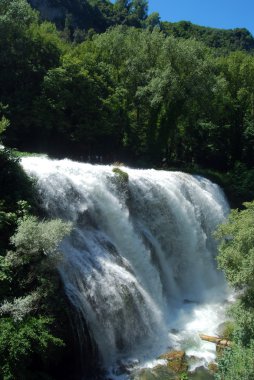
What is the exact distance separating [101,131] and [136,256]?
51.6 feet

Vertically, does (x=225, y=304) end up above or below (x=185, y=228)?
below

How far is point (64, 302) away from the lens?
12242mm

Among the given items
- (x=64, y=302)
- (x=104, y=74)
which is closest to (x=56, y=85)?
(x=104, y=74)

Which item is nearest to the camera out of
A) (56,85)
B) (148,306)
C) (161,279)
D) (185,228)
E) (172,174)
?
(148,306)

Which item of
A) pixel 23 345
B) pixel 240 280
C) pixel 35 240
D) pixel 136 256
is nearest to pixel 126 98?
pixel 136 256

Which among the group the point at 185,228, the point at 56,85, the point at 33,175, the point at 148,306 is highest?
the point at 56,85

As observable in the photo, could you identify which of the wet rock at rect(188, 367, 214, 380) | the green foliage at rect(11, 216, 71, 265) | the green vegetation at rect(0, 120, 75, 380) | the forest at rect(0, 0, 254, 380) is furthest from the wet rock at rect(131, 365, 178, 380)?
the green foliage at rect(11, 216, 71, 265)

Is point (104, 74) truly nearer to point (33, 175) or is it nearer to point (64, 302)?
point (33, 175)

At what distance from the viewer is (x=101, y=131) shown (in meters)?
31.9

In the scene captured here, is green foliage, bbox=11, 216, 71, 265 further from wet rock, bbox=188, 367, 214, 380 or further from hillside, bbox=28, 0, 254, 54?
hillside, bbox=28, 0, 254, 54

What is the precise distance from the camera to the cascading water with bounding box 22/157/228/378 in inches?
554

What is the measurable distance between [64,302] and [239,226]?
5.89 m

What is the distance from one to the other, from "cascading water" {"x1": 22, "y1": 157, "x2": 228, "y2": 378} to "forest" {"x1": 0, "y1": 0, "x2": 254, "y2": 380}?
1.55 m

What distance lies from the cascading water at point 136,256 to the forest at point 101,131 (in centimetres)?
155
